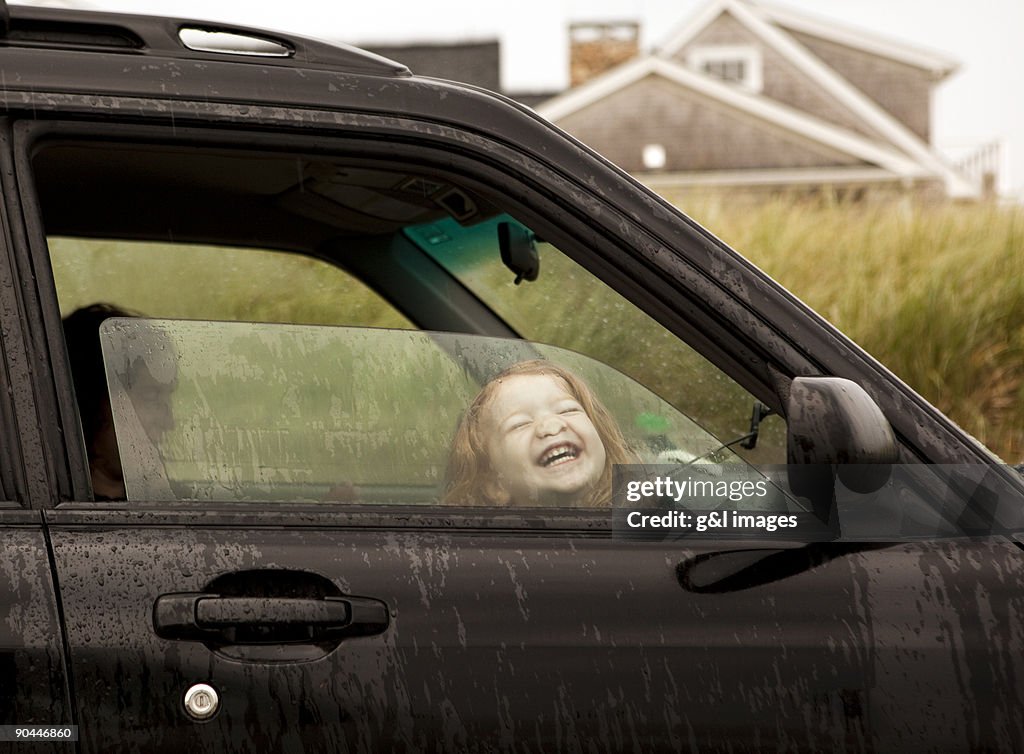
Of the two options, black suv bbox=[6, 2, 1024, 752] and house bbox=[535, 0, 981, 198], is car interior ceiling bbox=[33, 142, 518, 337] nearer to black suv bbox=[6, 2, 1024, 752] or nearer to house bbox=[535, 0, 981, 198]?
black suv bbox=[6, 2, 1024, 752]

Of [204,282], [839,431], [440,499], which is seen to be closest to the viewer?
[839,431]

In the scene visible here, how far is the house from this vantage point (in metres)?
26.8

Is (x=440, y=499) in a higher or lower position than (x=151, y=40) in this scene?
lower

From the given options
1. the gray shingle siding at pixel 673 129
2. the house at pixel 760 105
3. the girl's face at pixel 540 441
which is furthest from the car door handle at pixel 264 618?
the gray shingle siding at pixel 673 129

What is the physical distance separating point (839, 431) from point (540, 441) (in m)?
0.47

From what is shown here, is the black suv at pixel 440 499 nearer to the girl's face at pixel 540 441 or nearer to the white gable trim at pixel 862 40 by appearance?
the girl's face at pixel 540 441

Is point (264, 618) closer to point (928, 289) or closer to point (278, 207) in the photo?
point (278, 207)

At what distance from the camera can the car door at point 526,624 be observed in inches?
62.0

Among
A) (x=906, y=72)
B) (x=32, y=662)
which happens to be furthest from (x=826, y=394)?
(x=906, y=72)

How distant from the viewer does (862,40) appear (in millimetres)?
33188

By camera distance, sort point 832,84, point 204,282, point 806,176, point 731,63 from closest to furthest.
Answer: point 204,282, point 806,176, point 832,84, point 731,63

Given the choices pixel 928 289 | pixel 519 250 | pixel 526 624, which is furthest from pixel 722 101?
pixel 526 624

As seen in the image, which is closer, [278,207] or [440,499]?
[440,499]

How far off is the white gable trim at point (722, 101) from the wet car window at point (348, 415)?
25.4 metres
